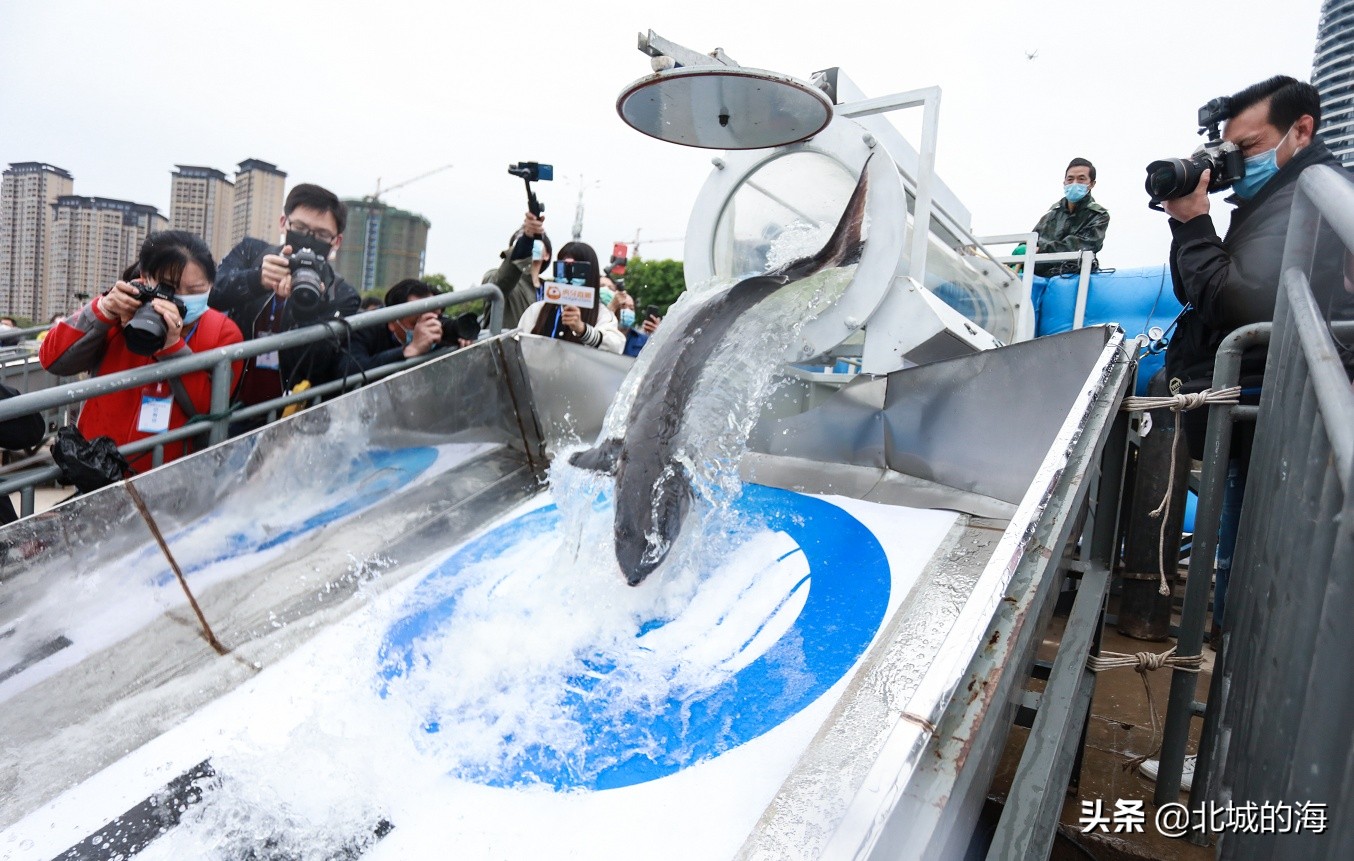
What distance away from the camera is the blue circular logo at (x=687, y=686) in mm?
1776

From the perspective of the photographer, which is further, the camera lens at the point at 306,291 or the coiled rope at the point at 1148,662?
the camera lens at the point at 306,291

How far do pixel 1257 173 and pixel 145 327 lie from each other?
11.5 ft

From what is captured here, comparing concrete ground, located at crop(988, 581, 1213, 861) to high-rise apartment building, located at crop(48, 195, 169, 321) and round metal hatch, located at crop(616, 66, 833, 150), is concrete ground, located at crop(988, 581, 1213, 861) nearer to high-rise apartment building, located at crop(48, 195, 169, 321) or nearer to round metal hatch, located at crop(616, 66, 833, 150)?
round metal hatch, located at crop(616, 66, 833, 150)

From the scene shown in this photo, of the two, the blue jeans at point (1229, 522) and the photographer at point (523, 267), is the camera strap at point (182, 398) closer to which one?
the photographer at point (523, 267)

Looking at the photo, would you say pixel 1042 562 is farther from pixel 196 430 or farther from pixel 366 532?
pixel 196 430

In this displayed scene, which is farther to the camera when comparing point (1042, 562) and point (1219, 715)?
point (1219, 715)

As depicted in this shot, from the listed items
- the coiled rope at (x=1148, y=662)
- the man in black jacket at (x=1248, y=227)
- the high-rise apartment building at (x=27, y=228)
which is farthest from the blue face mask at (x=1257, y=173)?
the high-rise apartment building at (x=27, y=228)

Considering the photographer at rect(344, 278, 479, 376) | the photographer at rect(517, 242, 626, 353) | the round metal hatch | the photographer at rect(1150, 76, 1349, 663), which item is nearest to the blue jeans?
the photographer at rect(1150, 76, 1349, 663)

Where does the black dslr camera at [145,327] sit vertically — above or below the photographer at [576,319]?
below

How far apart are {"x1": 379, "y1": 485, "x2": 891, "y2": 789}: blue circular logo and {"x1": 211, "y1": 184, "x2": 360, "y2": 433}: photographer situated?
123 centimetres

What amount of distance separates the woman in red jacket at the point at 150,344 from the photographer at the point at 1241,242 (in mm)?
3206

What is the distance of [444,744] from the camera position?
1875mm

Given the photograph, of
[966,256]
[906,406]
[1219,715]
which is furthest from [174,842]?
[966,256]

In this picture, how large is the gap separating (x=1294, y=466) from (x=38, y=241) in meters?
9.98
